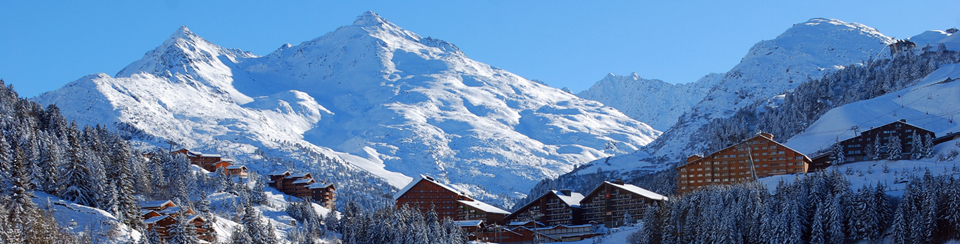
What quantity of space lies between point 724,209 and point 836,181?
12.7m

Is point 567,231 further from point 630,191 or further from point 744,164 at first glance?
point 744,164

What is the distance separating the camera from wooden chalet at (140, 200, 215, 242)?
106m

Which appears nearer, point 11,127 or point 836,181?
point 836,181

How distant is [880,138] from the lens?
14300cm

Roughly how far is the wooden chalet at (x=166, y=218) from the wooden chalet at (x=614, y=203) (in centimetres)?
6072

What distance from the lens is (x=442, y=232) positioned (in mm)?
103125

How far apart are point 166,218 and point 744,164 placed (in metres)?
92.9

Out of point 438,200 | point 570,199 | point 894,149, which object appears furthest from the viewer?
point 438,200

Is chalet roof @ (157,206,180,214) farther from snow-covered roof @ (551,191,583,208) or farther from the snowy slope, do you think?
the snowy slope

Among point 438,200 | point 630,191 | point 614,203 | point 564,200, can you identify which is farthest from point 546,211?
point 438,200

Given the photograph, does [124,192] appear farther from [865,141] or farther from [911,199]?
[865,141]

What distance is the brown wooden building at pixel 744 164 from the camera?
474 ft

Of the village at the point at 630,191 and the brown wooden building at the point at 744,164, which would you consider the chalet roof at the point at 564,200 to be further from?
the brown wooden building at the point at 744,164

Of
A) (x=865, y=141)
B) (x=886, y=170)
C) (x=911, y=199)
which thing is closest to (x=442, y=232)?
(x=911, y=199)
